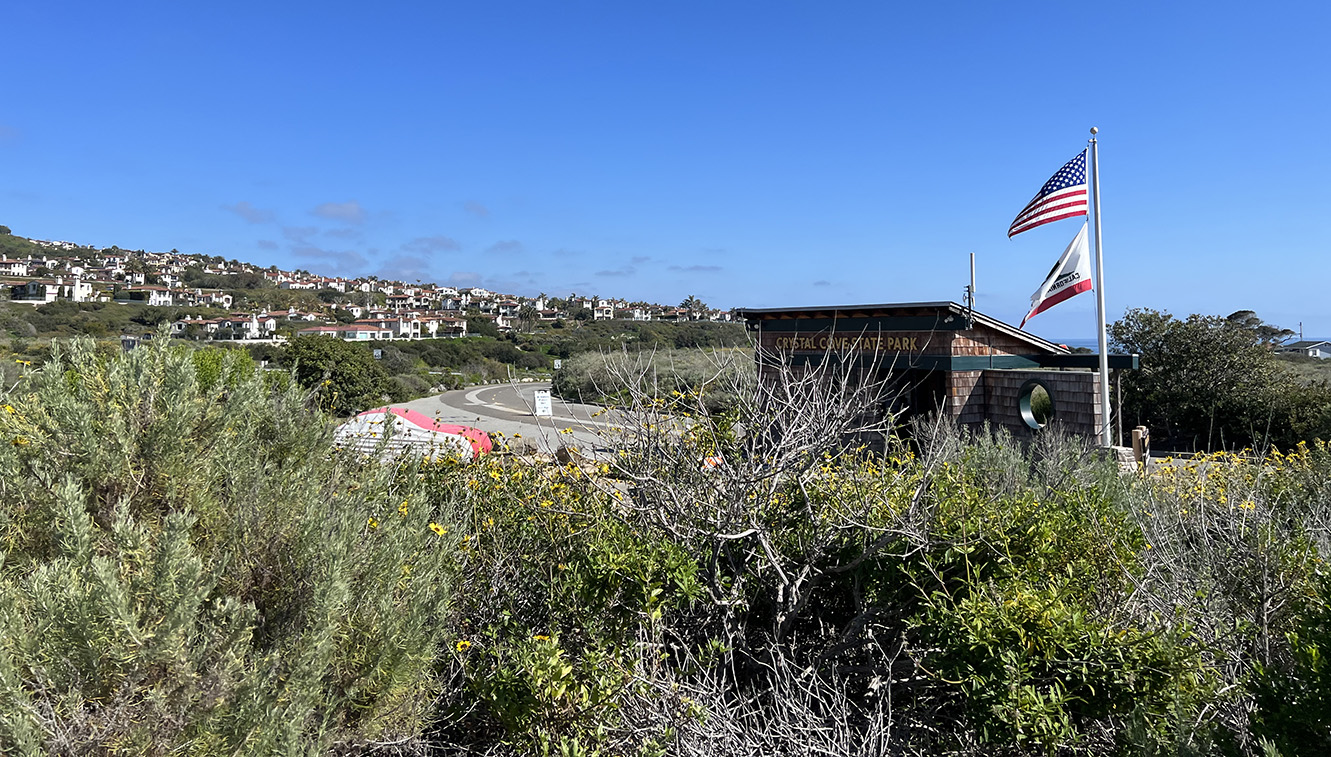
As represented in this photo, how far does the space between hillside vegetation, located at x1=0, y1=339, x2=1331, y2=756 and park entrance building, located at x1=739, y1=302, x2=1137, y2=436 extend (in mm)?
7678

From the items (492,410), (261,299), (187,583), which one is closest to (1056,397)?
(187,583)

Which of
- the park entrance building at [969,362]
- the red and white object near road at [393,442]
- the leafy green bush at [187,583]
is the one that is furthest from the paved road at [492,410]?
the leafy green bush at [187,583]

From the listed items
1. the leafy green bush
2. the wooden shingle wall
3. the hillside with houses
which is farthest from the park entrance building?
the hillside with houses

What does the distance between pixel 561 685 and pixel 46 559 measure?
81.2 inches

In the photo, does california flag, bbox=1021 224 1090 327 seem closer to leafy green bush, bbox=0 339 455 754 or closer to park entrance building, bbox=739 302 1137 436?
park entrance building, bbox=739 302 1137 436

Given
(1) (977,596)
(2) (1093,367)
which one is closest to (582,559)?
(1) (977,596)

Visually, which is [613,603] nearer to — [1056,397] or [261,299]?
[1056,397]

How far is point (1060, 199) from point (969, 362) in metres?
2.98

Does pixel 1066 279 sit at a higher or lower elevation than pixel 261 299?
lower

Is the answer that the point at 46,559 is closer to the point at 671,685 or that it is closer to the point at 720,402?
the point at 671,685

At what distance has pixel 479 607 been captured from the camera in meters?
3.94

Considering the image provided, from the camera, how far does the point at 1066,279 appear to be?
1187cm

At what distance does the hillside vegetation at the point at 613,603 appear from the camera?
7.70ft

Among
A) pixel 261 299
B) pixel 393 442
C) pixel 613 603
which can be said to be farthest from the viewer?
pixel 261 299
